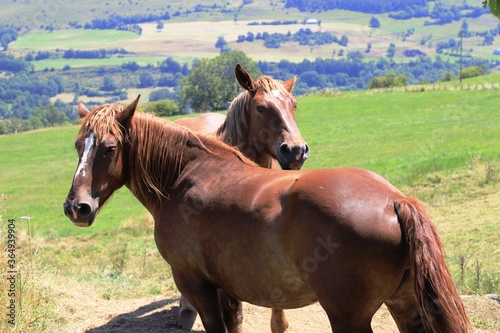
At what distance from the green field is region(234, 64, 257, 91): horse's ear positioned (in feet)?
8.79

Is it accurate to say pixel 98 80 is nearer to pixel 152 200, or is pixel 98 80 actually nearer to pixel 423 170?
pixel 423 170

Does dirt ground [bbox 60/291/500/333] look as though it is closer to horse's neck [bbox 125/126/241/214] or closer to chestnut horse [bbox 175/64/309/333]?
chestnut horse [bbox 175/64/309/333]

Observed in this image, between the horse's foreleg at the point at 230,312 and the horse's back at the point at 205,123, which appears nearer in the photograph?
the horse's foreleg at the point at 230,312

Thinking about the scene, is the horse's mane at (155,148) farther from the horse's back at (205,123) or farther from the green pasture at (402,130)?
the green pasture at (402,130)

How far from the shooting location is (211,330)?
4902mm

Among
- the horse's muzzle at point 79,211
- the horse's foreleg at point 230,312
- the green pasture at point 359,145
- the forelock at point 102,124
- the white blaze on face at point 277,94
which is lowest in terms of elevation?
the green pasture at point 359,145

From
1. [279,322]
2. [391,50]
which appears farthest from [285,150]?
[391,50]

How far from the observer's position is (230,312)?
16.9ft

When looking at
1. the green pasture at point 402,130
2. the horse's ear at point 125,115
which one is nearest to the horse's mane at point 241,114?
the horse's ear at point 125,115

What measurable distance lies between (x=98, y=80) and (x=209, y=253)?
156 metres

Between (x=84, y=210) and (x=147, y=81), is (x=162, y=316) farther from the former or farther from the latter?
(x=147, y=81)

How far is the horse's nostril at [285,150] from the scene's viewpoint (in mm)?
6605

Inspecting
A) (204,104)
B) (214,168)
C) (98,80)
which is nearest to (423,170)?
(214,168)

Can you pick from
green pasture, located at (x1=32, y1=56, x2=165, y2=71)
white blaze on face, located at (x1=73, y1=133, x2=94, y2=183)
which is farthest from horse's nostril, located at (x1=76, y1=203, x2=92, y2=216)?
green pasture, located at (x1=32, y1=56, x2=165, y2=71)
